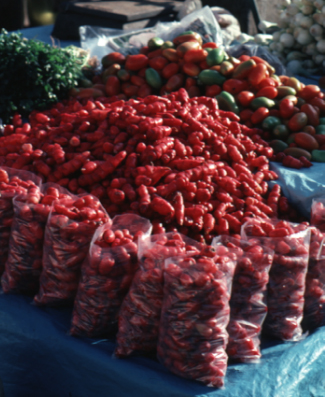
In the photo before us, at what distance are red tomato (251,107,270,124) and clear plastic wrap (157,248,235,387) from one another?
131 cm

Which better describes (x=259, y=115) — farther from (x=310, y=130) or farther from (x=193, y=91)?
(x=193, y=91)

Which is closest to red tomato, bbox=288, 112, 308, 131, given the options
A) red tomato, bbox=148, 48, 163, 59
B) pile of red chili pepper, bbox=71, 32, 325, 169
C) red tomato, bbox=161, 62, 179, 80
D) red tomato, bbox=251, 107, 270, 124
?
pile of red chili pepper, bbox=71, 32, 325, 169

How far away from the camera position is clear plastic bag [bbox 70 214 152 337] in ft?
4.16

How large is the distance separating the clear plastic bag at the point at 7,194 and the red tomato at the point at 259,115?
123 cm

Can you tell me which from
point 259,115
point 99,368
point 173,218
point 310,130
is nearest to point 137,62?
point 259,115

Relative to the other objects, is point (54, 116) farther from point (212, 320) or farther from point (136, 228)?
point (212, 320)

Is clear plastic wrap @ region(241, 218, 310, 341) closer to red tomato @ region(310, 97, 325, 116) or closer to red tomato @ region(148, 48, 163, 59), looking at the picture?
red tomato @ region(310, 97, 325, 116)

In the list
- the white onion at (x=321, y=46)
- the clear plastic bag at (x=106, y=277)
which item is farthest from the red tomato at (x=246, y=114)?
the white onion at (x=321, y=46)

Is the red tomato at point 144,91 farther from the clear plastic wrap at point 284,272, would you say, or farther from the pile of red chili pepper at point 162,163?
the clear plastic wrap at point 284,272

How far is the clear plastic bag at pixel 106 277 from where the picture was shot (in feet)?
4.16

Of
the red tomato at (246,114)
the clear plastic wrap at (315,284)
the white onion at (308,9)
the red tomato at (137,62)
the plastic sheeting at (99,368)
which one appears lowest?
the plastic sheeting at (99,368)

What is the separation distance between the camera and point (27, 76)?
2.59 m

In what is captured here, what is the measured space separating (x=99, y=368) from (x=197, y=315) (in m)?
0.37

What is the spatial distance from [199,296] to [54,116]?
1.63 m
